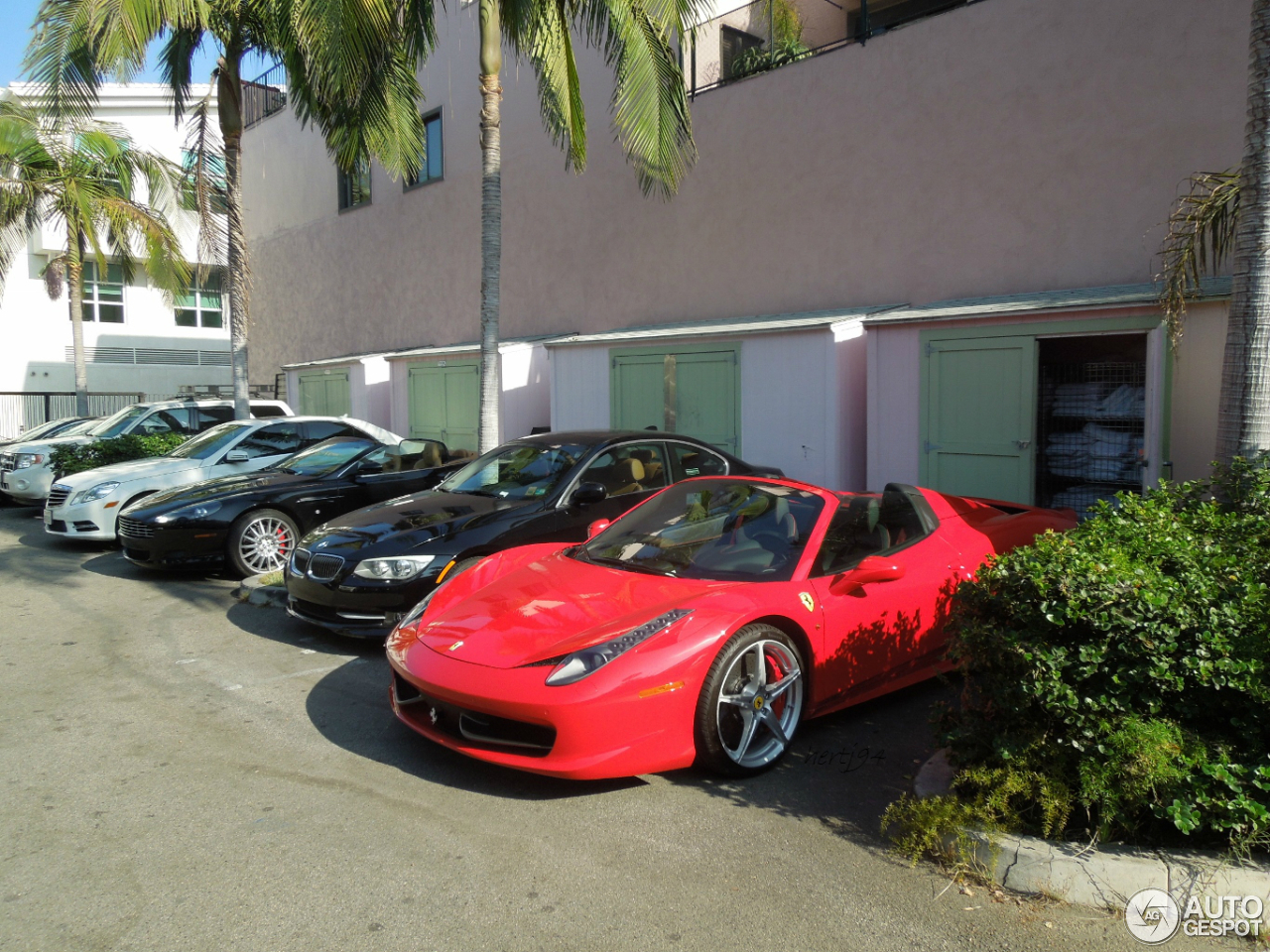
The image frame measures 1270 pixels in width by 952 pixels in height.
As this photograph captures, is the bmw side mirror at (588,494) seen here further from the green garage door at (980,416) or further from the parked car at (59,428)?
the parked car at (59,428)

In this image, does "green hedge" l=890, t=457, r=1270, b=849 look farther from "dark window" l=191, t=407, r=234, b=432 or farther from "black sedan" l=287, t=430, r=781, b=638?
"dark window" l=191, t=407, r=234, b=432

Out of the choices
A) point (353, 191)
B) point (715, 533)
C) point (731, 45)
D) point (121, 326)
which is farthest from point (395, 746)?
point (121, 326)

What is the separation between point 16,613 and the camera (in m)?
7.75

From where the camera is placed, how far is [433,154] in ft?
62.8

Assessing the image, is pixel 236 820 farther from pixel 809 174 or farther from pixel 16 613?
pixel 809 174

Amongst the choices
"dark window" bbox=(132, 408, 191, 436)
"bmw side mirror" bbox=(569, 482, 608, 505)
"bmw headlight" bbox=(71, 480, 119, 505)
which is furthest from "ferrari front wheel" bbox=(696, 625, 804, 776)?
"dark window" bbox=(132, 408, 191, 436)

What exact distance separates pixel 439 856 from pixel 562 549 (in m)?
2.33

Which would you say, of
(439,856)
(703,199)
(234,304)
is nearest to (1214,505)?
(439,856)

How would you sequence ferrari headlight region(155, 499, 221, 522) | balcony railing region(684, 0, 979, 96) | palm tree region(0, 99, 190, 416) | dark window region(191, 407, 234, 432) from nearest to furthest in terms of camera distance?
ferrari headlight region(155, 499, 221, 522), balcony railing region(684, 0, 979, 96), dark window region(191, 407, 234, 432), palm tree region(0, 99, 190, 416)

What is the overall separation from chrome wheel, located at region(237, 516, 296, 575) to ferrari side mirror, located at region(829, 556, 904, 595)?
5.91 metres

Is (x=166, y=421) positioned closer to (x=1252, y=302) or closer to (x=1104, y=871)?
(x=1252, y=302)

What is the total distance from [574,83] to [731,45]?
4.91 m

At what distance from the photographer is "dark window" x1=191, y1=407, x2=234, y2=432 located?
14750mm

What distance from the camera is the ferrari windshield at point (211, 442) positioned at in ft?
36.8
